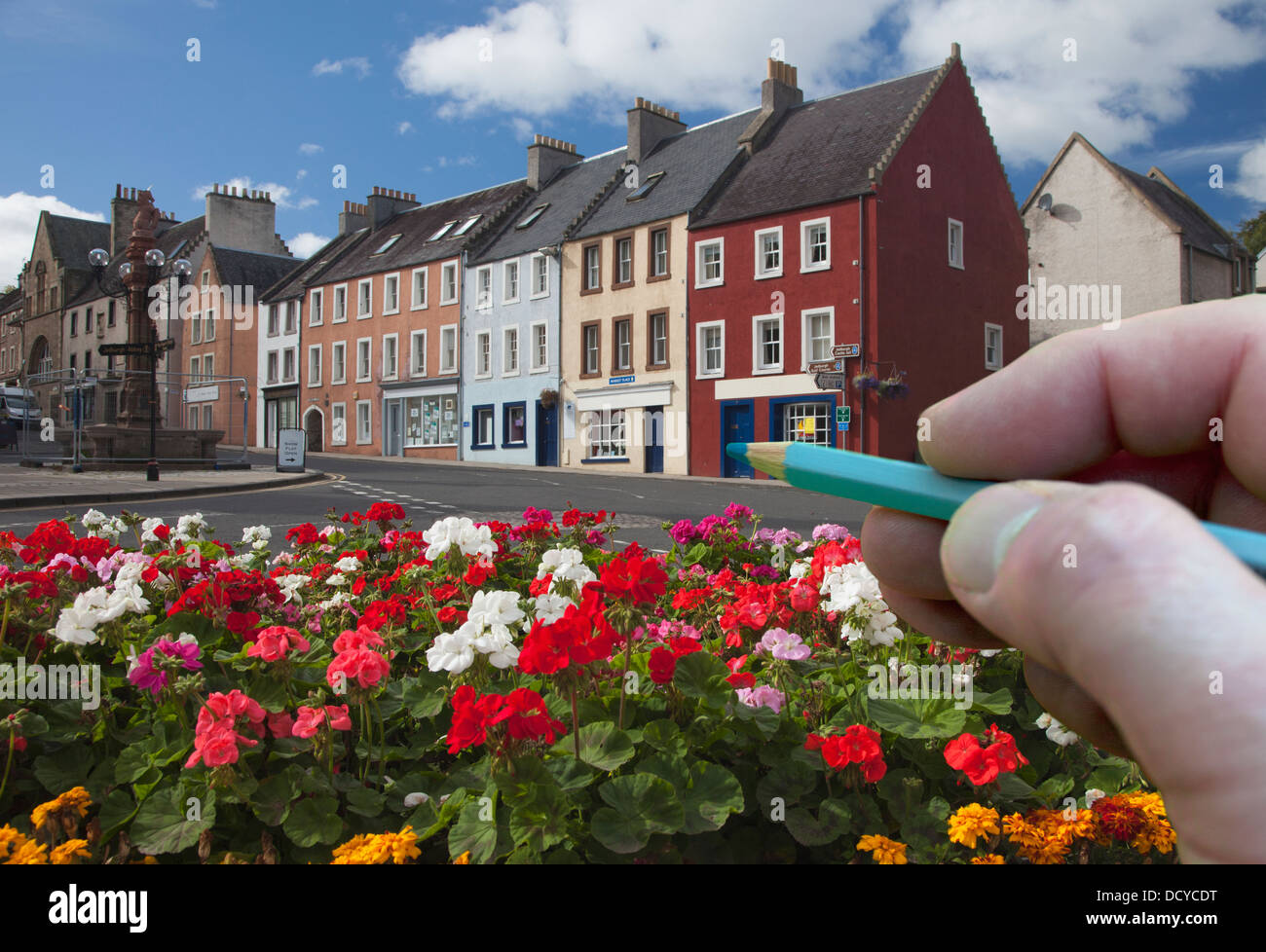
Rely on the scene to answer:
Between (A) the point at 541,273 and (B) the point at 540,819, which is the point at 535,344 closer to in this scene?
(A) the point at 541,273

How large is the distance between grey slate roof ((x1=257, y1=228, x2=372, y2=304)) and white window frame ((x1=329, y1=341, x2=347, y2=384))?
11.4 feet

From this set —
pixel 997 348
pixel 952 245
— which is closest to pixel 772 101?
pixel 952 245

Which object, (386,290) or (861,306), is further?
(386,290)

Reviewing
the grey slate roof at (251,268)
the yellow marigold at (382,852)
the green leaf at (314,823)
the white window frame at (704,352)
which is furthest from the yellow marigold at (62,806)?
the grey slate roof at (251,268)

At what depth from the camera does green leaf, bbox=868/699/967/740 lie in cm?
216

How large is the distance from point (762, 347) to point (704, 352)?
2.25 m

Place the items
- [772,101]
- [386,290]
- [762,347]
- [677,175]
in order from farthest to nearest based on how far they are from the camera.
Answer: [386,290], [677,175], [772,101], [762,347]

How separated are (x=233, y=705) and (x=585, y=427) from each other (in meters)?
32.0

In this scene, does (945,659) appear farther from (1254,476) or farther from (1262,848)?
(1262,848)

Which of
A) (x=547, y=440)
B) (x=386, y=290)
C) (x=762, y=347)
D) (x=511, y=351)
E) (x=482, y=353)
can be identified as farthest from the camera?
(x=386, y=290)

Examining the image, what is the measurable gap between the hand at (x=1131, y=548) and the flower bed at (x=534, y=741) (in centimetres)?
66

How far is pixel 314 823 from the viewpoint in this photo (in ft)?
6.37

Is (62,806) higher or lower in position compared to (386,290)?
lower

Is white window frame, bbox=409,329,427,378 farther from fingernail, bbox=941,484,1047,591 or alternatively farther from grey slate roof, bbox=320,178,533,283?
fingernail, bbox=941,484,1047,591
